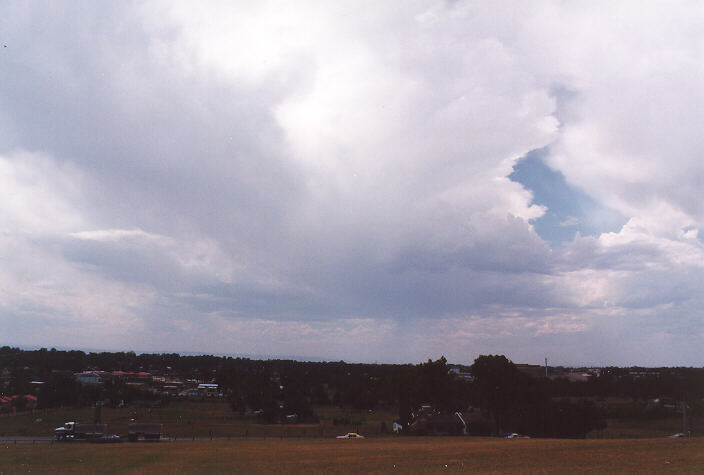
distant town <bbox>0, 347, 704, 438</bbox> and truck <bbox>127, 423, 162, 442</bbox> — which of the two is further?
distant town <bbox>0, 347, 704, 438</bbox>

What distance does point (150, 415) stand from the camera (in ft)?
305

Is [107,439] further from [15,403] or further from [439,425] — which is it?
[15,403]

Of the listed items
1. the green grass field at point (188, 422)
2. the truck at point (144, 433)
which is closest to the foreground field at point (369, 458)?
the truck at point (144, 433)

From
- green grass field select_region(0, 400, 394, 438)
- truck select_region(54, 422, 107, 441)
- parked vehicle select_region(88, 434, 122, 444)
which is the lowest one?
green grass field select_region(0, 400, 394, 438)

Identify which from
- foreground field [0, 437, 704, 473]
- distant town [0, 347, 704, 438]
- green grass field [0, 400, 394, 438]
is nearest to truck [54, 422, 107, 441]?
green grass field [0, 400, 394, 438]

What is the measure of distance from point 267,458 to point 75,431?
109 ft

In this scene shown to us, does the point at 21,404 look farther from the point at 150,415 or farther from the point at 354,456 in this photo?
the point at 354,456

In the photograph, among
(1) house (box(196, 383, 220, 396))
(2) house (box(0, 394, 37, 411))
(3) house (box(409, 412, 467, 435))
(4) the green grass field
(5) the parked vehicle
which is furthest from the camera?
(1) house (box(196, 383, 220, 396))

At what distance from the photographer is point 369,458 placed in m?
36.7

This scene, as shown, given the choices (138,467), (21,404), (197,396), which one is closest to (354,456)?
(138,467)

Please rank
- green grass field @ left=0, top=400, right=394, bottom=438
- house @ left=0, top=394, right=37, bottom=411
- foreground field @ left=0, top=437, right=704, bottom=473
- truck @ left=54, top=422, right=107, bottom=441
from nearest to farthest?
foreground field @ left=0, top=437, right=704, bottom=473, truck @ left=54, top=422, right=107, bottom=441, green grass field @ left=0, top=400, right=394, bottom=438, house @ left=0, top=394, right=37, bottom=411

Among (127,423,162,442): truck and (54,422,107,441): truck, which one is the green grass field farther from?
(54,422,107,441): truck

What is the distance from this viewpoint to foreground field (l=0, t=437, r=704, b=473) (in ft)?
102

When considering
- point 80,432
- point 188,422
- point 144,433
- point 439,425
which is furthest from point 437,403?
point 80,432
